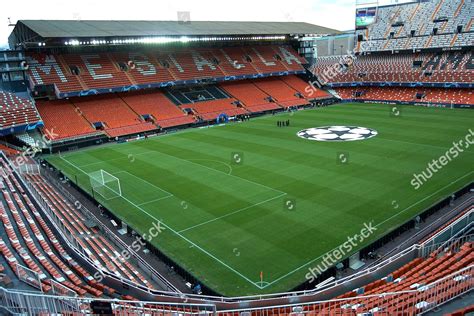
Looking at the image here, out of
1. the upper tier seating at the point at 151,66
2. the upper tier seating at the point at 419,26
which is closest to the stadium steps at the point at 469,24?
the upper tier seating at the point at 419,26

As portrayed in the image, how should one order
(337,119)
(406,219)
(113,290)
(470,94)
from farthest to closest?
(470,94), (337,119), (406,219), (113,290)

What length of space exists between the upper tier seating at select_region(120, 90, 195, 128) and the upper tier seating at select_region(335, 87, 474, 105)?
29780 millimetres

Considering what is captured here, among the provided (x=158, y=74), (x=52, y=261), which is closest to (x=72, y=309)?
(x=52, y=261)

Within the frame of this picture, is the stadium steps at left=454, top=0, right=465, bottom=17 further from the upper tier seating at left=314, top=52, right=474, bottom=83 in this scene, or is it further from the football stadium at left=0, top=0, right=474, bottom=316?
the upper tier seating at left=314, top=52, right=474, bottom=83

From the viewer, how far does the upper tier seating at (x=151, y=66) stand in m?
46.5

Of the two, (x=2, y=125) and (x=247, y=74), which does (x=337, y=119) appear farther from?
(x=2, y=125)

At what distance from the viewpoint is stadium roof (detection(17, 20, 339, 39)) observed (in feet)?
140

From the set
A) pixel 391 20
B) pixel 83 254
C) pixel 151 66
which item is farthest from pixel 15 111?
pixel 391 20

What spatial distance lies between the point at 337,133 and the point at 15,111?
33.3 metres

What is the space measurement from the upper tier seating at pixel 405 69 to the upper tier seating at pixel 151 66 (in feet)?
25.9

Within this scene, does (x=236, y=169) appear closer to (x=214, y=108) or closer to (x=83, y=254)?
(x=83, y=254)

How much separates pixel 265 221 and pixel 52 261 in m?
10.1

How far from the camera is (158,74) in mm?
53469

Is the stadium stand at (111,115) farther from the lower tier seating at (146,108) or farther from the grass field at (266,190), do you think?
the grass field at (266,190)
